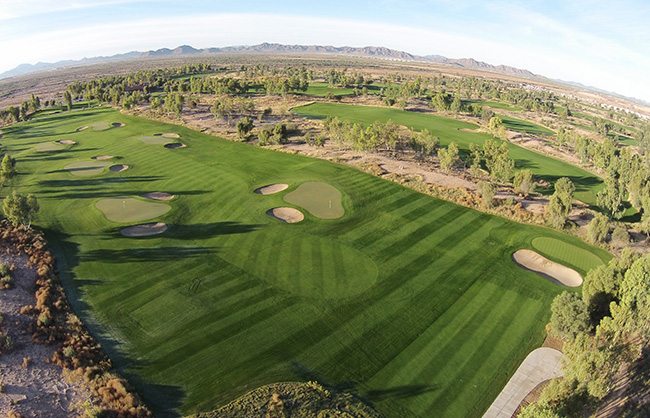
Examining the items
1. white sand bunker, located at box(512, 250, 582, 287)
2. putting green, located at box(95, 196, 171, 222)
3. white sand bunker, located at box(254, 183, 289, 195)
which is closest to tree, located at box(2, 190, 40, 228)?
putting green, located at box(95, 196, 171, 222)

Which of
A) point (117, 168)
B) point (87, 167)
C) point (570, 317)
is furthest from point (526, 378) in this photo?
point (87, 167)

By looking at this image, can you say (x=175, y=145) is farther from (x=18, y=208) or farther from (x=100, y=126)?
(x=18, y=208)

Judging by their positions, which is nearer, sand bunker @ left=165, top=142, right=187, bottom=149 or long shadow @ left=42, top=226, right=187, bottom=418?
long shadow @ left=42, top=226, right=187, bottom=418

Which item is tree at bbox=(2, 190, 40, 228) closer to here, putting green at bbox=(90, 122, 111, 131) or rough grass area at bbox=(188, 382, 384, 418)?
rough grass area at bbox=(188, 382, 384, 418)

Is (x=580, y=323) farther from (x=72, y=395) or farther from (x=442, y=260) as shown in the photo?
(x=72, y=395)

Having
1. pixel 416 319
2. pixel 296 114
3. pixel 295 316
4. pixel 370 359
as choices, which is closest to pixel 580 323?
pixel 416 319

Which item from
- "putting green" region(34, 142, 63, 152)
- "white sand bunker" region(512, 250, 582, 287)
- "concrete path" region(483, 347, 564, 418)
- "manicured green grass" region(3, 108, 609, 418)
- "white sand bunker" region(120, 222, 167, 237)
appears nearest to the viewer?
"concrete path" region(483, 347, 564, 418)
